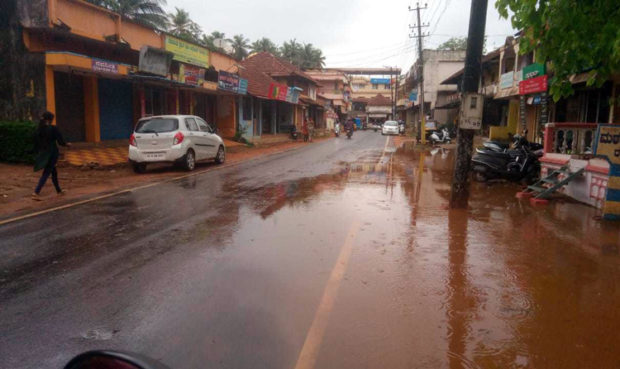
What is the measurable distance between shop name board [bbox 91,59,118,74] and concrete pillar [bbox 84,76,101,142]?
209 centimetres

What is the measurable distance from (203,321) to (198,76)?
19.0m

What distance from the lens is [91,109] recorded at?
17406 millimetres

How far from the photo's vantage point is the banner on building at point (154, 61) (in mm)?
16734

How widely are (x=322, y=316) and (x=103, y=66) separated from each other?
45.9ft

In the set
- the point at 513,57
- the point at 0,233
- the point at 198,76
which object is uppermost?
the point at 513,57

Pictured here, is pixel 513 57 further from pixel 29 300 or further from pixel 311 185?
pixel 29 300

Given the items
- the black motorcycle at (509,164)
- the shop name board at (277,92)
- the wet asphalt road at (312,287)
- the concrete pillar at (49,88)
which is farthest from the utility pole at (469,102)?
the shop name board at (277,92)

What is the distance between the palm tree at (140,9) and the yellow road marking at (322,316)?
101ft

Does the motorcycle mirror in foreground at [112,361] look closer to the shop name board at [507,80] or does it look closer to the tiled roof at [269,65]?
the shop name board at [507,80]

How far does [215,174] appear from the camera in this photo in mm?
14125

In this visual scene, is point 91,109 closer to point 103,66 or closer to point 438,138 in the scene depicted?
point 103,66

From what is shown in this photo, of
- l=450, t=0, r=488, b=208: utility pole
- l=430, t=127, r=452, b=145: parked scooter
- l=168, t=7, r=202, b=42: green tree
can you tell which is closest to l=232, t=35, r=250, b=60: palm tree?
l=168, t=7, r=202, b=42: green tree

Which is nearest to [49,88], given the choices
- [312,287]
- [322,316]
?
[312,287]

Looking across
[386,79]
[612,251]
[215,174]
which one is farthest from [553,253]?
[386,79]
